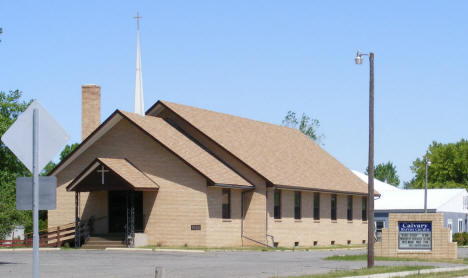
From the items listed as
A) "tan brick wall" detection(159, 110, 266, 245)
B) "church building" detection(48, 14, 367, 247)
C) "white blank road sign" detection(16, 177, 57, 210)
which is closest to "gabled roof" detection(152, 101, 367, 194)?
"church building" detection(48, 14, 367, 247)

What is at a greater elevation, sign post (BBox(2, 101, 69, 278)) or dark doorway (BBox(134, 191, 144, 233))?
sign post (BBox(2, 101, 69, 278))

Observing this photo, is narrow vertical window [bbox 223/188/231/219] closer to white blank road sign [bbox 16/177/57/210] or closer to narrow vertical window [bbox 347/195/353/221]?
narrow vertical window [bbox 347/195/353/221]

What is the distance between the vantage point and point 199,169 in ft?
136

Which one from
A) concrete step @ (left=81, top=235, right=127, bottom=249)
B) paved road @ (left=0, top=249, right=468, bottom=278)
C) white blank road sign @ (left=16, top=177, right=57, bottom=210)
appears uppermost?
white blank road sign @ (left=16, top=177, right=57, bottom=210)

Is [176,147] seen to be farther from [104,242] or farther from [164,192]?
[104,242]

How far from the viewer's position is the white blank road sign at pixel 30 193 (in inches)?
400

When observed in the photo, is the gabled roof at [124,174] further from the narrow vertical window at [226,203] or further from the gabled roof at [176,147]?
the narrow vertical window at [226,203]

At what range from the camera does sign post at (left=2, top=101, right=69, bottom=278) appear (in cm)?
1006

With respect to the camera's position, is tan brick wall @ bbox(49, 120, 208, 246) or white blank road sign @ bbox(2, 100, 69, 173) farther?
tan brick wall @ bbox(49, 120, 208, 246)

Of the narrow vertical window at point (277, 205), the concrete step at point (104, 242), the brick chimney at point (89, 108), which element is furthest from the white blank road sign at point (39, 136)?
the brick chimney at point (89, 108)

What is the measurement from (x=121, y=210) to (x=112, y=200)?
3.27 ft

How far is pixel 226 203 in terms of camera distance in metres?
44.0

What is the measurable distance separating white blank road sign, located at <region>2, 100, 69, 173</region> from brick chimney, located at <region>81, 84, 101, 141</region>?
39397mm

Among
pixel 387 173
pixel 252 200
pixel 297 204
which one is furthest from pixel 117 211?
pixel 387 173
